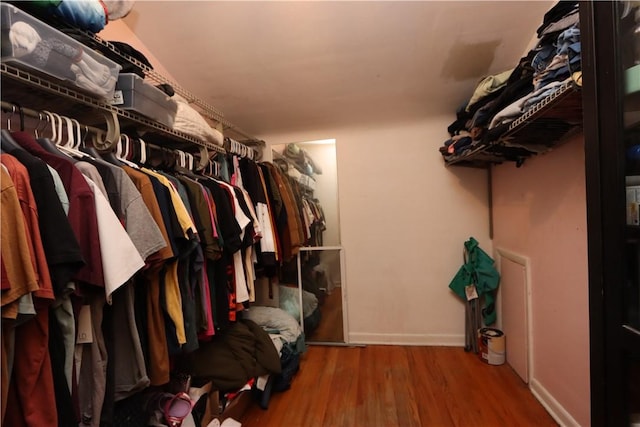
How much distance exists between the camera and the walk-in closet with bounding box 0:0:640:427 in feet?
2.24

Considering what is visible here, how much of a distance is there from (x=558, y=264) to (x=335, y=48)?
1.70 metres

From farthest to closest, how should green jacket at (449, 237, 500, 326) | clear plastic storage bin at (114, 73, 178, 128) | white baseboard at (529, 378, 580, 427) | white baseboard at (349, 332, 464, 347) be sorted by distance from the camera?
white baseboard at (349, 332, 464, 347) → green jacket at (449, 237, 500, 326) → white baseboard at (529, 378, 580, 427) → clear plastic storage bin at (114, 73, 178, 128)

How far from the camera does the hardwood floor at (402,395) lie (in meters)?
1.64

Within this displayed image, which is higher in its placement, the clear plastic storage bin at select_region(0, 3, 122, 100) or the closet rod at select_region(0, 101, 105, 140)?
the clear plastic storage bin at select_region(0, 3, 122, 100)

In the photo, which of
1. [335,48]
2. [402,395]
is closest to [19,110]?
[335,48]

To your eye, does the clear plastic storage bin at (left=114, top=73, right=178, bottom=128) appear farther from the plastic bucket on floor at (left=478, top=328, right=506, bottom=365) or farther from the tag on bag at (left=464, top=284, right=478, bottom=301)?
the plastic bucket on floor at (left=478, top=328, right=506, bottom=365)

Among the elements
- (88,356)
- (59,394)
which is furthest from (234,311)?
(59,394)

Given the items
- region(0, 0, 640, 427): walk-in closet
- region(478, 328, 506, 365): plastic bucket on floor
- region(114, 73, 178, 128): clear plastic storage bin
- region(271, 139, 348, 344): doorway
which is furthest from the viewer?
region(271, 139, 348, 344): doorway

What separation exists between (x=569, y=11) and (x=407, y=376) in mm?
2159

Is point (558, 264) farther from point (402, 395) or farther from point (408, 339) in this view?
point (408, 339)

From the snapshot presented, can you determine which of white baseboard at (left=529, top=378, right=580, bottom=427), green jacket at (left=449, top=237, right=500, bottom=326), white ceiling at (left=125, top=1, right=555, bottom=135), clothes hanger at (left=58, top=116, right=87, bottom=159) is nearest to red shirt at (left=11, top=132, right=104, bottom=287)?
clothes hanger at (left=58, top=116, right=87, bottom=159)

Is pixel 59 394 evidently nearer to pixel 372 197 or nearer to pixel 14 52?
pixel 14 52

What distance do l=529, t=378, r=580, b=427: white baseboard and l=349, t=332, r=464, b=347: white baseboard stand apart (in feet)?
2.26

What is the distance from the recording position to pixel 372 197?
2617 mm
